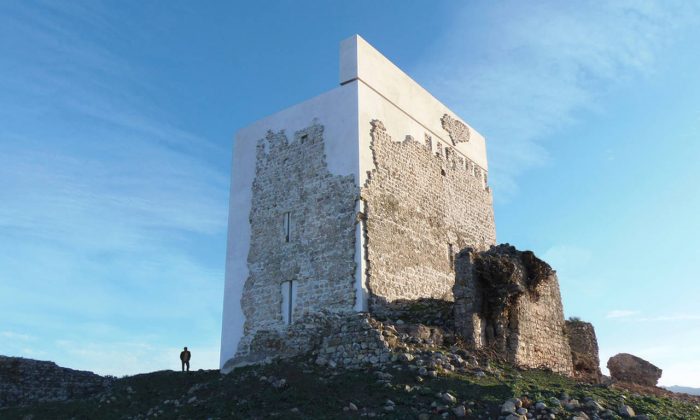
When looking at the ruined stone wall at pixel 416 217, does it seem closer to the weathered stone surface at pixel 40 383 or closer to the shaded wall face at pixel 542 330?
the shaded wall face at pixel 542 330

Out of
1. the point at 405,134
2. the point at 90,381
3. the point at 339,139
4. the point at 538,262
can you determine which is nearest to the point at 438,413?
the point at 538,262

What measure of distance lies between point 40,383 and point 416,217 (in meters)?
12.7

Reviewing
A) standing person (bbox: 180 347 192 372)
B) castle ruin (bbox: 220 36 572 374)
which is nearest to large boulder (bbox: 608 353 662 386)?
castle ruin (bbox: 220 36 572 374)

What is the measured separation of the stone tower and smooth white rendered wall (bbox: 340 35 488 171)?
4 centimetres

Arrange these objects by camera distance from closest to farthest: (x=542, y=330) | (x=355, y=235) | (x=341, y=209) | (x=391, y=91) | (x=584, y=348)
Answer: (x=355, y=235) < (x=341, y=209) < (x=542, y=330) < (x=391, y=91) < (x=584, y=348)

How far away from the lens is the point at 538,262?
16203 millimetres

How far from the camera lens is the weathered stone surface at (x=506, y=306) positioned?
46.6 ft

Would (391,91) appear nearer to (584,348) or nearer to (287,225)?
(287,225)

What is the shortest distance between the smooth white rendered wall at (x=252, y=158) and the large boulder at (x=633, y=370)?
11.8 metres

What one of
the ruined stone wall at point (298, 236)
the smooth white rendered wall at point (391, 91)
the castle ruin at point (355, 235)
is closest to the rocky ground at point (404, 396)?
the castle ruin at point (355, 235)

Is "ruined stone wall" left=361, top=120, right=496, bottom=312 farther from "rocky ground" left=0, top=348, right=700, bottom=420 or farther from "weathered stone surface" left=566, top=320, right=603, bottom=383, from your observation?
"weathered stone surface" left=566, top=320, right=603, bottom=383

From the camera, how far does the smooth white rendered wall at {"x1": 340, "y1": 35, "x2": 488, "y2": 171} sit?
17.0 metres

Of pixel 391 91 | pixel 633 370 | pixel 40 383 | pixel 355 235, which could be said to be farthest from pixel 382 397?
pixel 633 370

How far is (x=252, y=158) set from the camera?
1905 cm
